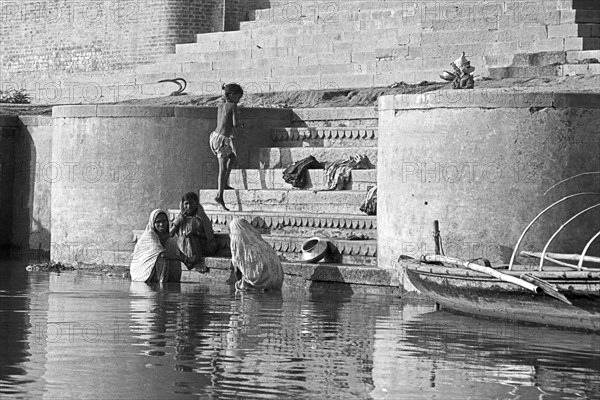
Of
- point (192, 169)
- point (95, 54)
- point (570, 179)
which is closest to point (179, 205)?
point (192, 169)

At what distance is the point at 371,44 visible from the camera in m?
24.0

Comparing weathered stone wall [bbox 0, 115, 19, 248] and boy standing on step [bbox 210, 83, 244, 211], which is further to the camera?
weathered stone wall [bbox 0, 115, 19, 248]

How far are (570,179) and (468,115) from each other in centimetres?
112

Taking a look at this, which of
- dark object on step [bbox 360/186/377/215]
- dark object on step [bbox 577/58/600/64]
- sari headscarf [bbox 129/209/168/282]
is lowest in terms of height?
sari headscarf [bbox 129/209/168/282]

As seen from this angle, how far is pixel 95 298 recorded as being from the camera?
634 inches

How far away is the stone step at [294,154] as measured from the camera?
19578mm

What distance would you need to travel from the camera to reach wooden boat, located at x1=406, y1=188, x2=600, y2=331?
523 inches

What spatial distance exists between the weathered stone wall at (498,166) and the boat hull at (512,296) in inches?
40.7

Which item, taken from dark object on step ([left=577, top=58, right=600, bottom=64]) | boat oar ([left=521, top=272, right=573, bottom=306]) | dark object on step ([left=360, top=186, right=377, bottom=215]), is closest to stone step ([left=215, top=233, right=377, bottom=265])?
Result: dark object on step ([left=360, top=186, right=377, bottom=215])

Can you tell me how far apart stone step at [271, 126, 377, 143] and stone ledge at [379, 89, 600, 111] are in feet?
11.4

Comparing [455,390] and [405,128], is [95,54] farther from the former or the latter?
[455,390]

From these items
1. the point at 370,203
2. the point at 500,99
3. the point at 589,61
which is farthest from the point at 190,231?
the point at 589,61

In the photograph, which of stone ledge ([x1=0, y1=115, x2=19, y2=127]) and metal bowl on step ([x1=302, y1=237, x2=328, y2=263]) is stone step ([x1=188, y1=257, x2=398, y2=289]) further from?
stone ledge ([x1=0, y1=115, x2=19, y2=127])

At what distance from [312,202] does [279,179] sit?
97 cm
